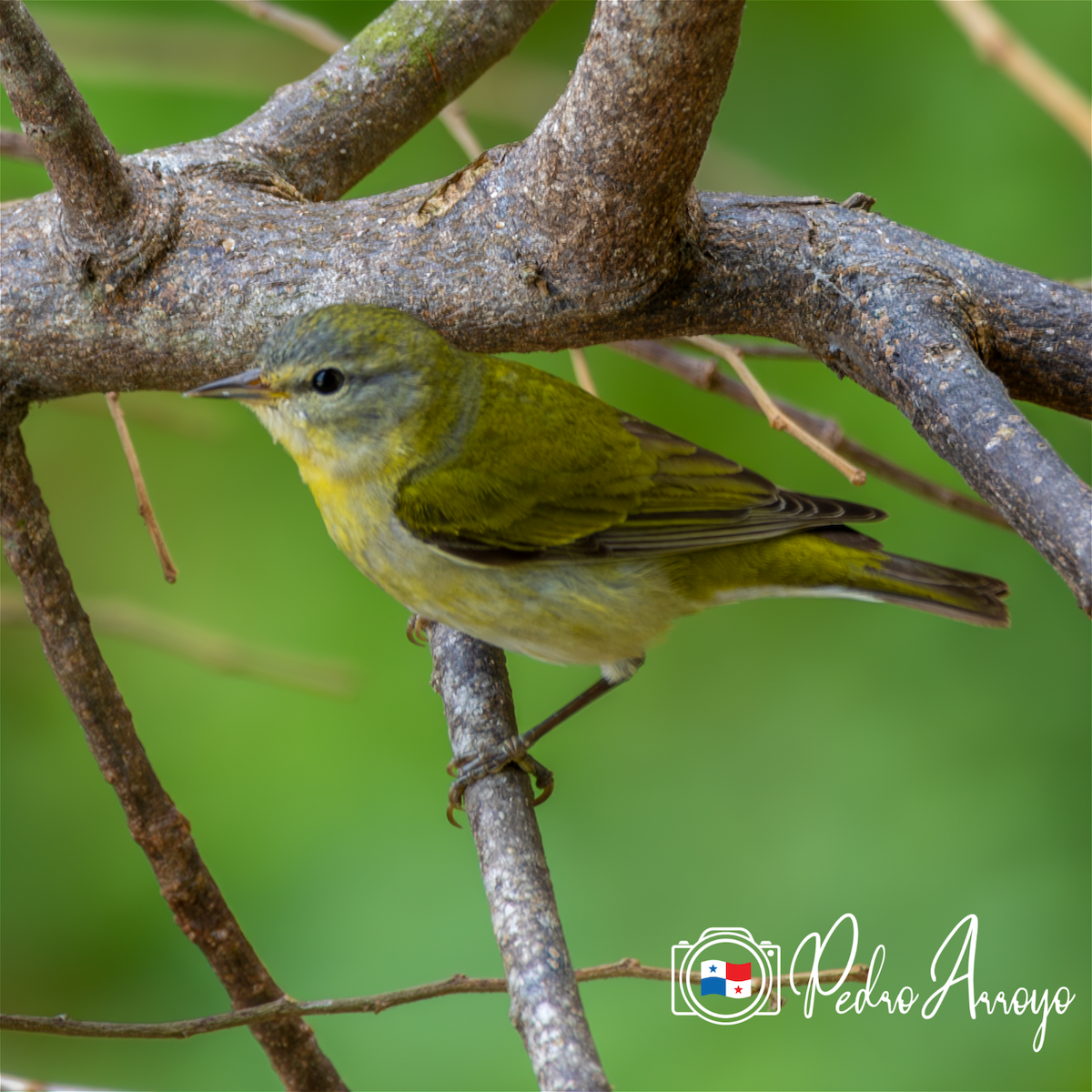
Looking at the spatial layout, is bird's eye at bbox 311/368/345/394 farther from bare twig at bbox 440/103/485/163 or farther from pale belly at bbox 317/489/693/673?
bare twig at bbox 440/103/485/163

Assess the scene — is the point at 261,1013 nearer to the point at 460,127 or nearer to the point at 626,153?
the point at 626,153

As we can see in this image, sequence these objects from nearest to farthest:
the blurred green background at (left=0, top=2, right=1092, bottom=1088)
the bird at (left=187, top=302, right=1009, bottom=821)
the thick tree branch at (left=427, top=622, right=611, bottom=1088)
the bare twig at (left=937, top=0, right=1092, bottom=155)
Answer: the bare twig at (left=937, top=0, right=1092, bottom=155) → the thick tree branch at (left=427, top=622, right=611, bottom=1088) → the bird at (left=187, top=302, right=1009, bottom=821) → the blurred green background at (left=0, top=2, right=1092, bottom=1088)

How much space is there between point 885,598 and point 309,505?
6.11 feet

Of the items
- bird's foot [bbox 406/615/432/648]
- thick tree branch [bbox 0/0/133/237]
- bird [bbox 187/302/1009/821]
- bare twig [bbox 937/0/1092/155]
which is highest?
thick tree branch [bbox 0/0/133/237]

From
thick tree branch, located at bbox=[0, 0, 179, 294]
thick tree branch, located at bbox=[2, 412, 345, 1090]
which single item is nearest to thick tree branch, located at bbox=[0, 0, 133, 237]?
thick tree branch, located at bbox=[0, 0, 179, 294]

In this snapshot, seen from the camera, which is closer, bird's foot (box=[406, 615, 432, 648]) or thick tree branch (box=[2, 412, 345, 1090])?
thick tree branch (box=[2, 412, 345, 1090])

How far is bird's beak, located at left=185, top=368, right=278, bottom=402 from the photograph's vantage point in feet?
6.68

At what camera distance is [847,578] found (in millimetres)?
2475

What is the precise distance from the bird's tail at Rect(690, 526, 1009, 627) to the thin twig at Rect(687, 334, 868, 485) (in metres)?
0.29

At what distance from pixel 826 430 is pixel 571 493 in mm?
623

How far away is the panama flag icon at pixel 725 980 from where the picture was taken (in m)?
2.31

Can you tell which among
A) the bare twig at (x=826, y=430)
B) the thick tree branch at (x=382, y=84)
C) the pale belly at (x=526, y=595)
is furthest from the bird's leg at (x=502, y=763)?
the thick tree branch at (x=382, y=84)

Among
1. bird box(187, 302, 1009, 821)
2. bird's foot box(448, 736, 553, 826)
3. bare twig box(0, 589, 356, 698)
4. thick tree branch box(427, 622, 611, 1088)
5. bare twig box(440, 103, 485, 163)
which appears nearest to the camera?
thick tree branch box(427, 622, 611, 1088)

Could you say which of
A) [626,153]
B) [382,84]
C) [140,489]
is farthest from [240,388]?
[382,84]
